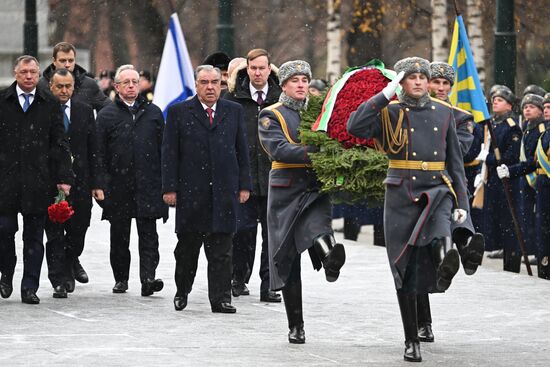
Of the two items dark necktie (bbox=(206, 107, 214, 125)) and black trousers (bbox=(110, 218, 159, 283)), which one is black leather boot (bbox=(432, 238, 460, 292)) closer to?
dark necktie (bbox=(206, 107, 214, 125))

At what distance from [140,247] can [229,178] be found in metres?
1.57

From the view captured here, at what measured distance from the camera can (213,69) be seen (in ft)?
46.2

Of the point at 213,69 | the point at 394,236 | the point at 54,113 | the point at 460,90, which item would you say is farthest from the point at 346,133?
the point at 460,90

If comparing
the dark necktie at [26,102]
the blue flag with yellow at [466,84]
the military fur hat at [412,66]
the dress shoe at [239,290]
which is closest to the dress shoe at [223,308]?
the dress shoe at [239,290]

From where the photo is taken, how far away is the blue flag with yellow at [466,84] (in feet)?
55.5

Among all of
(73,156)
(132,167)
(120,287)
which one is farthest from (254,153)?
(120,287)

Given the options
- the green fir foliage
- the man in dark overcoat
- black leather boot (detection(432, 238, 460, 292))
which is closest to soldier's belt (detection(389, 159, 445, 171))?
the man in dark overcoat

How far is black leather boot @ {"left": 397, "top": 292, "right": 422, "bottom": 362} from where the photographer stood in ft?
37.3

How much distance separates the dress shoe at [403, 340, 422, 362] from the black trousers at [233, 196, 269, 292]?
358 centimetres

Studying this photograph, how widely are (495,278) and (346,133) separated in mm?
5539

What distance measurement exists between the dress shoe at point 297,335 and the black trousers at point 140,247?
121 inches

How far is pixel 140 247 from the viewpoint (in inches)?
599

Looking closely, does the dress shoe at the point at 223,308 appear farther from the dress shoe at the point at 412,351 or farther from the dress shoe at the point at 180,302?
the dress shoe at the point at 412,351

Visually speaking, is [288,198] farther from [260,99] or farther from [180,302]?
[260,99]
